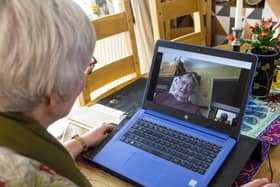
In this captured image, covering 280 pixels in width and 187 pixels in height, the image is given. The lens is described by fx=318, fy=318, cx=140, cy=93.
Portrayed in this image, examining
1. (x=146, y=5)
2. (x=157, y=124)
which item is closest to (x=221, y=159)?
(x=157, y=124)

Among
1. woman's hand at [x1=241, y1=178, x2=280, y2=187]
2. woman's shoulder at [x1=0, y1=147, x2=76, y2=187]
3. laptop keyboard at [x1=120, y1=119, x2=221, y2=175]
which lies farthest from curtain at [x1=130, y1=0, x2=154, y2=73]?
woman's shoulder at [x1=0, y1=147, x2=76, y2=187]

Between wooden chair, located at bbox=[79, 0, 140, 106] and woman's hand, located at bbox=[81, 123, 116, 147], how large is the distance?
379 mm

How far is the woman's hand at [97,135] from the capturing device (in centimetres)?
93

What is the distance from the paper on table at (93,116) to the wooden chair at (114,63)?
7.5 inches

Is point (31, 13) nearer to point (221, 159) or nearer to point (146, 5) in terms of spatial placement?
point (221, 159)

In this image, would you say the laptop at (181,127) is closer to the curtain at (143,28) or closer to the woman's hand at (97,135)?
the woman's hand at (97,135)

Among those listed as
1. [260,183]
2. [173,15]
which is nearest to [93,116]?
[260,183]

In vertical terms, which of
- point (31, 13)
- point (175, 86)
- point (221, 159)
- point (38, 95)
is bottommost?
point (221, 159)

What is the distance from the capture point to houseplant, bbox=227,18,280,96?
1142 mm

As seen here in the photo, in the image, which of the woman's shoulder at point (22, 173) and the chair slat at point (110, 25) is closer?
the woman's shoulder at point (22, 173)

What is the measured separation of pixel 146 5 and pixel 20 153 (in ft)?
6.81

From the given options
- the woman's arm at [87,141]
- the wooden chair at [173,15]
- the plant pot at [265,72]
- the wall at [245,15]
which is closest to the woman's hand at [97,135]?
the woman's arm at [87,141]

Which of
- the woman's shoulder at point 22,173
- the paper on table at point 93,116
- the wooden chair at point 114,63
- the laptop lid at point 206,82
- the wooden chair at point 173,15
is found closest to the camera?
the woman's shoulder at point 22,173

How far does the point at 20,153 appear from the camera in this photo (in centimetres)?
55
